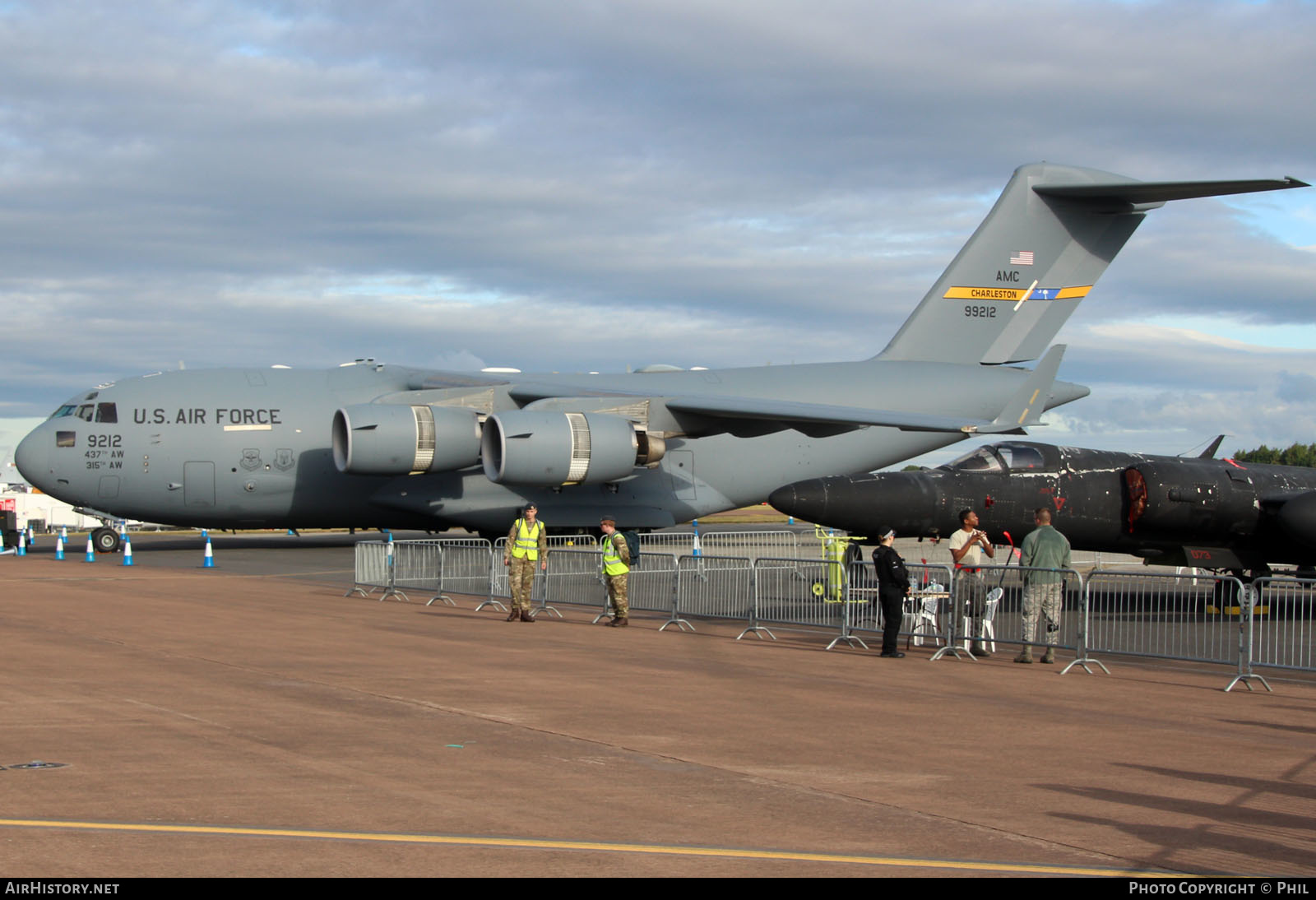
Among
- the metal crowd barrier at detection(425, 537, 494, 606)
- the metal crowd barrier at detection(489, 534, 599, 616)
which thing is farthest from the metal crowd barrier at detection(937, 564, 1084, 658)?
the metal crowd barrier at detection(425, 537, 494, 606)

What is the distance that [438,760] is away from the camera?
6.67m

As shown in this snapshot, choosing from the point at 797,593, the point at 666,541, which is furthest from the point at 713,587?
the point at 666,541

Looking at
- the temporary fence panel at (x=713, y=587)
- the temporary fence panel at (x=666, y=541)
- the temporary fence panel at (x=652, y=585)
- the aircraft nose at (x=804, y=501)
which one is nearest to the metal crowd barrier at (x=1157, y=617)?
the temporary fence panel at (x=713, y=587)

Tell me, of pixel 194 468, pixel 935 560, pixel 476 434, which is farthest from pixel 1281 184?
pixel 194 468

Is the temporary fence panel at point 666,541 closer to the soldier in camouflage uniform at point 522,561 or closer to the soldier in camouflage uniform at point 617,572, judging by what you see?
the soldier in camouflage uniform at point 522,561

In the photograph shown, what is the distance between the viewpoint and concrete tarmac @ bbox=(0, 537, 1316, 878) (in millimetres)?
4902

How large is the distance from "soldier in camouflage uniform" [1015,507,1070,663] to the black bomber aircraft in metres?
4.14

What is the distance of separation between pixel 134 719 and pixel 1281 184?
2063 centimetres

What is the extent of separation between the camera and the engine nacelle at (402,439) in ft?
71.2

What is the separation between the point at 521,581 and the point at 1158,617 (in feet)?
22.3

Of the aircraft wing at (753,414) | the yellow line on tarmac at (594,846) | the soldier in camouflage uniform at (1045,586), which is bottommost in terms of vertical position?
the yellow line on tarmac at (594,846)

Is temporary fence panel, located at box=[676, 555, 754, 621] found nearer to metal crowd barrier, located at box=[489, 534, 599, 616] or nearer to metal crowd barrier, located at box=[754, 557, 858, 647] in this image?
metal crowd barrier, located at box=[754, 557, 858, 647]

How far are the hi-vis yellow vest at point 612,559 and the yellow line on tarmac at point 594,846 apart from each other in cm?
920

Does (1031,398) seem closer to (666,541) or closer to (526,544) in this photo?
(526,544)
